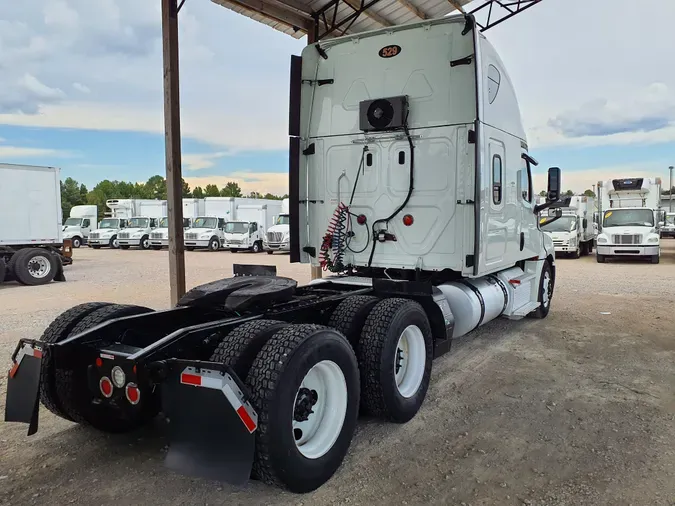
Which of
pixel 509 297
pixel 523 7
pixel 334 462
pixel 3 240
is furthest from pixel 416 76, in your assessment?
pixel 3 240

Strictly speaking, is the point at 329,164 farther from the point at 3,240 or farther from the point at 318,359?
the point at 3,240

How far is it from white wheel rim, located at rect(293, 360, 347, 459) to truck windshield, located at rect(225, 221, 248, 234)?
24.4 metres

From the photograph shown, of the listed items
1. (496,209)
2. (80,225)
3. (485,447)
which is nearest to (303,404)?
(485,447)

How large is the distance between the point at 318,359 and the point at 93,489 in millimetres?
1563

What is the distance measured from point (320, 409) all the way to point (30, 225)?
14180 millimetres

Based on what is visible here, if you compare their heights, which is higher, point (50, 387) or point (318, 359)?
point (318, 359)

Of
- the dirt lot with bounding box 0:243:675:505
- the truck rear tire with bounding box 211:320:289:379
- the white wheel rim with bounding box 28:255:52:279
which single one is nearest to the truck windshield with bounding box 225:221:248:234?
the white wheel rim with bounding box 28:255:52:279

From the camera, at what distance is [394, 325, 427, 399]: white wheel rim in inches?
177

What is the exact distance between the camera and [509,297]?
273 inches

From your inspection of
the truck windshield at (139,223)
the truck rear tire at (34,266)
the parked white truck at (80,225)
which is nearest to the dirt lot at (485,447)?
the truck rear tire at (34,266)

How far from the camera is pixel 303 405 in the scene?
330 centimetres

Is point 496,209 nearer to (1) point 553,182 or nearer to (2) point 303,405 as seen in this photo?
(1) point 553,182

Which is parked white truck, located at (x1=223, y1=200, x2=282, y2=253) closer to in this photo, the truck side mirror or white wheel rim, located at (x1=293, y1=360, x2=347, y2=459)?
the truck side mirror

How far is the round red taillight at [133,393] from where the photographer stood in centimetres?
306
